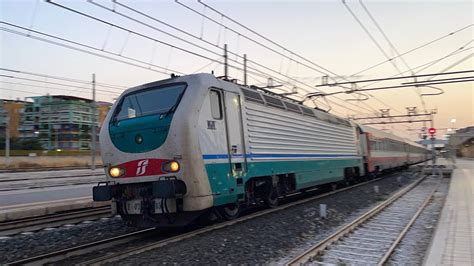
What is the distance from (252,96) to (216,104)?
6.14 ft

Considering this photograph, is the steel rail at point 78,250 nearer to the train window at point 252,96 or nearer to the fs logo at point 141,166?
the fs logo at point 141,166

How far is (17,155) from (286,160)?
165ft

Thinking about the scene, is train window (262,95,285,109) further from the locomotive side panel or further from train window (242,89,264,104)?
train window (242,89,264,104)

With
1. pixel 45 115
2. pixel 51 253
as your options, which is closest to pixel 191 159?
pixel 51 253

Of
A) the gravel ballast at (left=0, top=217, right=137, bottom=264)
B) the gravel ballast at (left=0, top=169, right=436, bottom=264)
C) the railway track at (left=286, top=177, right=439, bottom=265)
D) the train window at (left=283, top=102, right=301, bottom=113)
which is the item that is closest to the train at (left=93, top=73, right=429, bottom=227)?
the gravel ballast at (left=0, top=169, right=436, bottom=264)

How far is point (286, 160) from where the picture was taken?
12.1m

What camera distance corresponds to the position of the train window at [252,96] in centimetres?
1045

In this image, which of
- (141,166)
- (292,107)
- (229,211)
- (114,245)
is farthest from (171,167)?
(292,107)

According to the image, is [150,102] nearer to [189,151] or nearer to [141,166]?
[141,166]

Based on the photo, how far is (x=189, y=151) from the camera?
8.07 meters

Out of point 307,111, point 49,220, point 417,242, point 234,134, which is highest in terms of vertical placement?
point 307,111

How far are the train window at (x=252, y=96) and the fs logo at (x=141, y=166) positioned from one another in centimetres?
318

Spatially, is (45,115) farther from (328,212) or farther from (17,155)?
(328,212)

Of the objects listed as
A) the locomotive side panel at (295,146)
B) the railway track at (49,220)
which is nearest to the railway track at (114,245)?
the locomotive side panel at (295,146)
